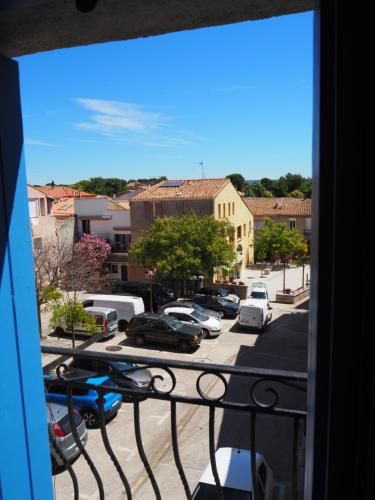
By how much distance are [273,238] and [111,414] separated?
18732mm

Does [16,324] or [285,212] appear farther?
[285,212]

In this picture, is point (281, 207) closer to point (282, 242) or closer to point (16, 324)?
point (282, 242)

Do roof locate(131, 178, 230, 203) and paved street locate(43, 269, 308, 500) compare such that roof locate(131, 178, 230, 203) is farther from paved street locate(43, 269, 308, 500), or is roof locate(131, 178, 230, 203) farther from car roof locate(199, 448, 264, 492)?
car roof locate(199, 448, 264, 492)

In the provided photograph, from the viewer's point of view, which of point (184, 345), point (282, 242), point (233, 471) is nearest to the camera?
point (233, 471)

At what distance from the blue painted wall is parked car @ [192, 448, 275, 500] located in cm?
317

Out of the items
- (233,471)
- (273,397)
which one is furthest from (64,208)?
(273,397)

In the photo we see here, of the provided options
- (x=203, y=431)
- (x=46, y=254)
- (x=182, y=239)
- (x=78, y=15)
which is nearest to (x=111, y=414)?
(x=203, y=431)

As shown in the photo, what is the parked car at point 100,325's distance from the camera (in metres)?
13.9

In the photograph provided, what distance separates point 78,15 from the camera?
38.7 inches

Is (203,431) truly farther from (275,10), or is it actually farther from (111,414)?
(275,10)

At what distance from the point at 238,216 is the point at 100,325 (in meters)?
12.5

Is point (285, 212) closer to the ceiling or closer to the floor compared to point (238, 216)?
closer to the ceiling

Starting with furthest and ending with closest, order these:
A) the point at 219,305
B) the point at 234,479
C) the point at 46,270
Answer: the point at 219,305, the point at 46,270, the point at 234,479

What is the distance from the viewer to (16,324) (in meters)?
1.15
